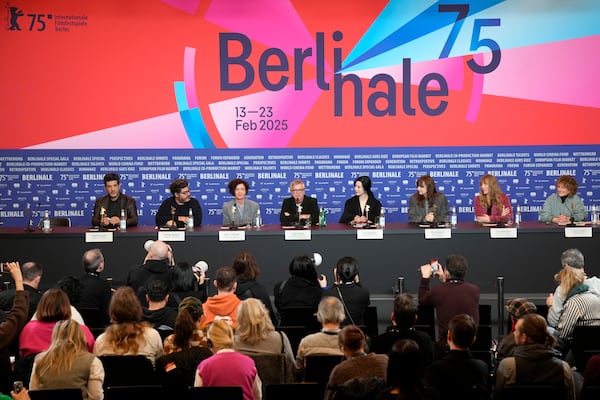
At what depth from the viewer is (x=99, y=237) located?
7641 millimetres

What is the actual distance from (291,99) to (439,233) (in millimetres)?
2959

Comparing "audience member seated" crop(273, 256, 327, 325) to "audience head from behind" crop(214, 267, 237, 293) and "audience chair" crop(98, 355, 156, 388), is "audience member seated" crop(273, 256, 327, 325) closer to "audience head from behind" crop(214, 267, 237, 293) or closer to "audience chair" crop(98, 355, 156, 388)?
"audience head from behind" crop(214, 267, 237, 293)

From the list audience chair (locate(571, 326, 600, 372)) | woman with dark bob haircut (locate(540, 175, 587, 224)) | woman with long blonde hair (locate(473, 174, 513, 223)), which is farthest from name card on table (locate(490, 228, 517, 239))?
audience chair (locate(571, 326, 600, 372))

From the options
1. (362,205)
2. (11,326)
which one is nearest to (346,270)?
(11,326)

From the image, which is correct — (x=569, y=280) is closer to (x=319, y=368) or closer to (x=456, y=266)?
(x=456, y=266)

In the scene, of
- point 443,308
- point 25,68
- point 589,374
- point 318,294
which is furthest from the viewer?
point 25,68

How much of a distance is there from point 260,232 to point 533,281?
262 centimetres

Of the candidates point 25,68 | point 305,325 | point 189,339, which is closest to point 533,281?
point 305,325

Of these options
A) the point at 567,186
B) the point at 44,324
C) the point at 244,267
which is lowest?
the point at 44,324

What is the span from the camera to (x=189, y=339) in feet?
14.3

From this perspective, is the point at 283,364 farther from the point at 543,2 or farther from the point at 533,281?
the point at 543,2

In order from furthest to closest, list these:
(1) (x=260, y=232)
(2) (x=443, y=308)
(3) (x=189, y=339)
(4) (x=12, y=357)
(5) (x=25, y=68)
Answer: (5) (x=25, y=68), (1) (x=260, y=232), (2) (x=443, y=308), (4) (x=12, y=357), (3) (x=189, y=339)

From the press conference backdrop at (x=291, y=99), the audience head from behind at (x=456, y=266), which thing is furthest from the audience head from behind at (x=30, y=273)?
the press conference backdrop at (x=291, y=99)

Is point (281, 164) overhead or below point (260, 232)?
overhead
